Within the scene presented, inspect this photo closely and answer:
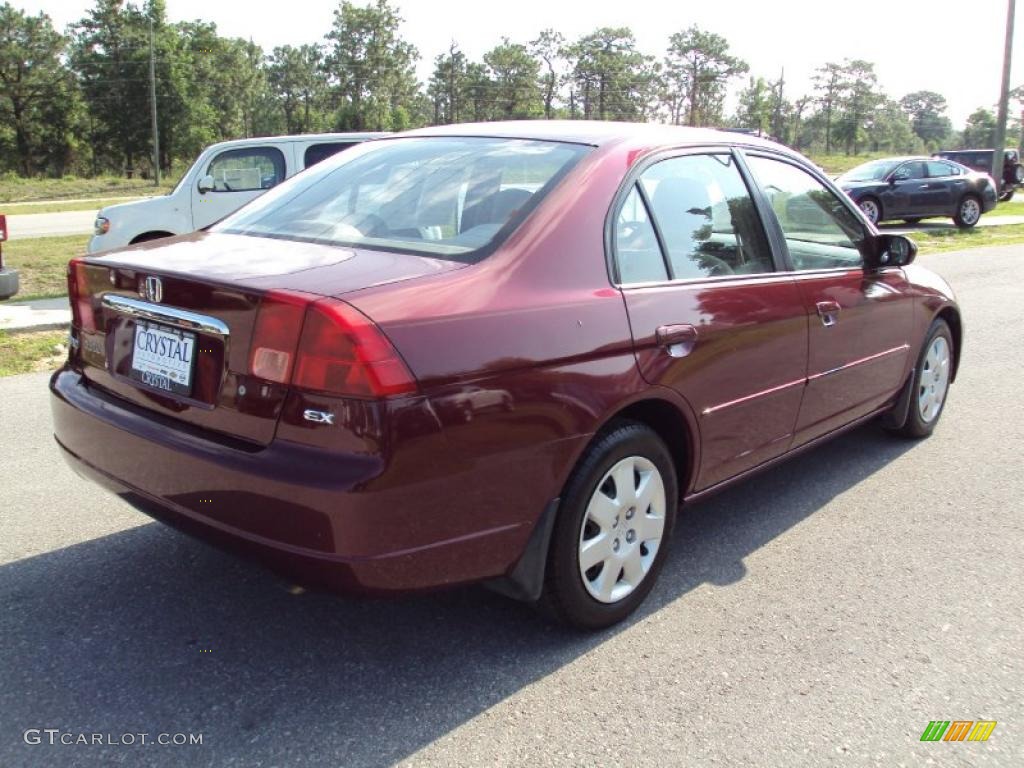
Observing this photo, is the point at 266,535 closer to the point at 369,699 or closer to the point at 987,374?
the point at 369,699

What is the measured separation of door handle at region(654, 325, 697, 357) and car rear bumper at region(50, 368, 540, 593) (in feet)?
2.69

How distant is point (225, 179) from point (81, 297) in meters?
7.84

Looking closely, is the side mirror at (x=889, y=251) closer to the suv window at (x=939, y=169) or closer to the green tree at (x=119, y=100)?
the suv window at (x=939, y=169)

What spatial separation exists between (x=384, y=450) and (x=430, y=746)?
83 centimetres

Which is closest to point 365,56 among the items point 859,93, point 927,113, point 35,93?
point 35,93

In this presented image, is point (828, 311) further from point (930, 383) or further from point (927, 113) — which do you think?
point (927, 113)

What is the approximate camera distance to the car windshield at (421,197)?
2.89 metres

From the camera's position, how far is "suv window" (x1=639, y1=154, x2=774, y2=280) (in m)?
3.29

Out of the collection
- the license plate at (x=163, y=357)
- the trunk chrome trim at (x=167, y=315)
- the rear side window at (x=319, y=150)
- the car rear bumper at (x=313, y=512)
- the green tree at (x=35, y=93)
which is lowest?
the car rear bumper at (x=313, y=512)

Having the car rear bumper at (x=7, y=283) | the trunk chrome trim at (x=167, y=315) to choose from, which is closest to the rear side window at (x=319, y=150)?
the car rear bumper at (x=7, y=283)

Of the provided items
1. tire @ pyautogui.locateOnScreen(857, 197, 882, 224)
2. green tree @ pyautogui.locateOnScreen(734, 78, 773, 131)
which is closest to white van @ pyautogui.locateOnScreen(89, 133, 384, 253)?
tire @ pyautogui.locateOnScreen(857, 197, 882, 224)

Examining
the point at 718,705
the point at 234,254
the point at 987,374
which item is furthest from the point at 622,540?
the point at 987,374

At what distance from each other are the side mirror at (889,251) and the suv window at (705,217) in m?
0.97

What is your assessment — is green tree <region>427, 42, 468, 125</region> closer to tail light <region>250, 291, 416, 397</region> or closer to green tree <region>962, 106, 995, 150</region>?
green tree <region>962, 106, 995, 150</region>
